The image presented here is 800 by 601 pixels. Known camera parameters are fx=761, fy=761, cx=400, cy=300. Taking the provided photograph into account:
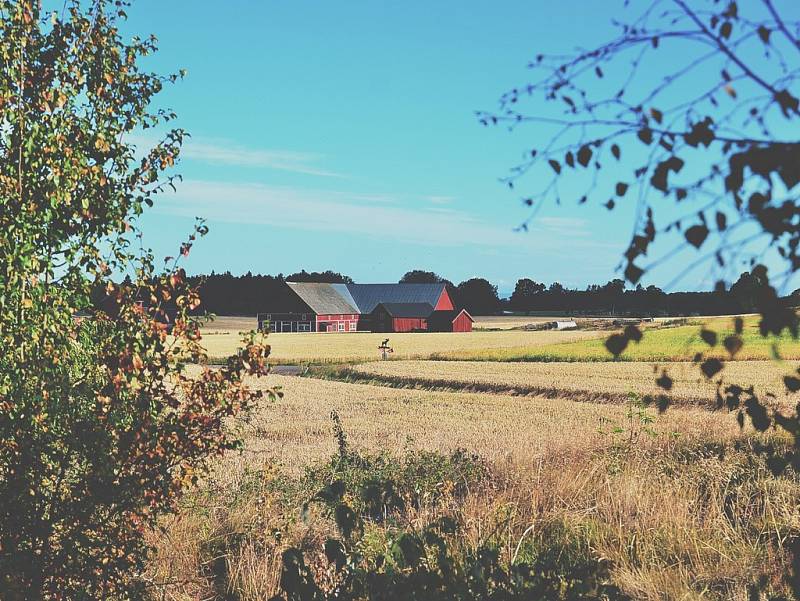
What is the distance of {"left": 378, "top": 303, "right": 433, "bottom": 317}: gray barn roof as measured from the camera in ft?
312

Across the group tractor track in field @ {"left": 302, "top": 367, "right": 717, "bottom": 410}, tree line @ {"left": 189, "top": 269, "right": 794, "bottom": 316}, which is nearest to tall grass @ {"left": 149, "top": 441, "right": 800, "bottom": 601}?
tractor track in field @ {"left": 302, "top": 367, "right": 717, "bottom": 410}

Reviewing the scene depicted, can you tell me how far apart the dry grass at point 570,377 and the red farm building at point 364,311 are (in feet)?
168

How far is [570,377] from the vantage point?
3192 centimetres

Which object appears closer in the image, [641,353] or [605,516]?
[605,516]

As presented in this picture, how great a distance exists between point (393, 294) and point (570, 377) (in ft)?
235

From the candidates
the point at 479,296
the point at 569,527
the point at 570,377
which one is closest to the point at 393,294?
the point at 479,296

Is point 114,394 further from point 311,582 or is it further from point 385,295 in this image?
point 385,295

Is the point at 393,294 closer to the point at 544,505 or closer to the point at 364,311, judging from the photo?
the point at 364,311

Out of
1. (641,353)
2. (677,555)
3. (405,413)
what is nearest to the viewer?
(677,555)

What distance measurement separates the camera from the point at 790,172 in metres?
2.39

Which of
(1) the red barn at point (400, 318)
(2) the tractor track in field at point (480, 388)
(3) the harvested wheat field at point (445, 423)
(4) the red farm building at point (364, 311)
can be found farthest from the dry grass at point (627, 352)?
(1) the red barn at point (400, 318)

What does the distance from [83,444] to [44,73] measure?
10.0 feet

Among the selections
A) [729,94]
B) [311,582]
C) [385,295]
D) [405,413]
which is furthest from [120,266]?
[385,295]

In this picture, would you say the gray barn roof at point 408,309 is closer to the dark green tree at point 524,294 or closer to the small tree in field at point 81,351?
the dark green tree at point 524,294
